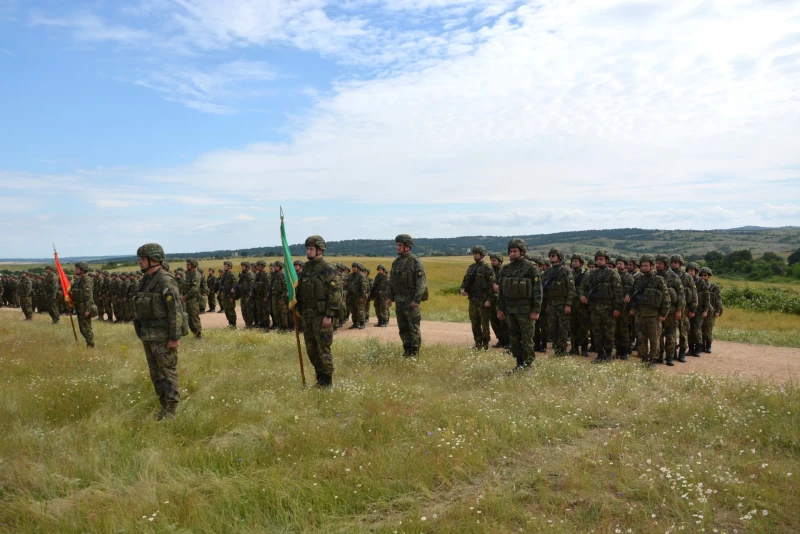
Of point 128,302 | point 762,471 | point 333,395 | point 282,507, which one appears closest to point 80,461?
point 282,507

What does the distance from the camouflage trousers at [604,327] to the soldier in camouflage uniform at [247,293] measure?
11.3 metres

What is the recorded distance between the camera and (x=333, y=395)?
715 centimetres

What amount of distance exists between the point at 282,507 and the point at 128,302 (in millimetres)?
20078

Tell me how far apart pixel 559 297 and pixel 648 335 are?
1.80 metres

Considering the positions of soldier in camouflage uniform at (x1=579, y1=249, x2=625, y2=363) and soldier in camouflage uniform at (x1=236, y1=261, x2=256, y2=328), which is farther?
soldier in camouflage uniform at (x1=236, y1=261, x2=256, y2=328)

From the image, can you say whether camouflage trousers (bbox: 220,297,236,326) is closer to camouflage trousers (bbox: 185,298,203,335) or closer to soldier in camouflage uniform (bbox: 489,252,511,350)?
camouflage trousers (bbox: 185,298,203,335)

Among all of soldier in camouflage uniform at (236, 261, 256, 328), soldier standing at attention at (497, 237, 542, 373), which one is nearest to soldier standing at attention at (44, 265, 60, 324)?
soldier in camouflage uniform at (236, 261, 256, 328)

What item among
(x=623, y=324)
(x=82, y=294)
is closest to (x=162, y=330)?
(x=82, y=294)

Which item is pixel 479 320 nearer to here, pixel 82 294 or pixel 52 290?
pixel 82 294

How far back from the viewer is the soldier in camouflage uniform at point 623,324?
422 inches

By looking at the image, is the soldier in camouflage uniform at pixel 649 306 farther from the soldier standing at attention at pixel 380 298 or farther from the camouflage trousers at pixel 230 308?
the camouflage trousers at pixel 230 308

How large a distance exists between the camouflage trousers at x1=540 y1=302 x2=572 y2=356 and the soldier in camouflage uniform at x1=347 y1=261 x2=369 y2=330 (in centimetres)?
745

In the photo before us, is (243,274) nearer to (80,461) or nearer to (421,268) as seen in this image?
(421,268)

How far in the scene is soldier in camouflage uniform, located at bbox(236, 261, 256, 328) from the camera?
17500 mm
